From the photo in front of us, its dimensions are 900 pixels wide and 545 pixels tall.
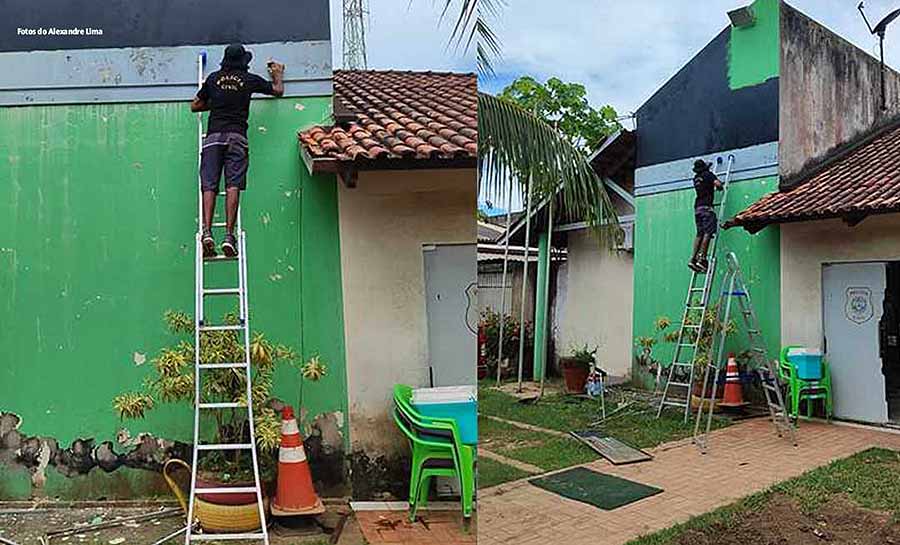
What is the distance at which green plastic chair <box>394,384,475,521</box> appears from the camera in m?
2.94

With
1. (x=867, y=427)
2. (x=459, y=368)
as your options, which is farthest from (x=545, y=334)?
(x=867, y=427)

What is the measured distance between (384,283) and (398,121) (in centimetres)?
77

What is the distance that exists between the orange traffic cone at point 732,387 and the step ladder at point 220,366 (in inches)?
91.5

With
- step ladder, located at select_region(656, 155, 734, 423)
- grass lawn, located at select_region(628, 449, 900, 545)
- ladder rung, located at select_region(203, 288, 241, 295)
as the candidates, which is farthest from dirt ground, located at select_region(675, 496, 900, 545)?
ladder rung, located at select_region(203, 288, 241, 295)

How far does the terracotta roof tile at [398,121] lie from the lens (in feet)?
9.86

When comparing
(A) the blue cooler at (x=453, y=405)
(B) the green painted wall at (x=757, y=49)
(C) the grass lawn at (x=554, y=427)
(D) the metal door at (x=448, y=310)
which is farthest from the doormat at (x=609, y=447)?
(B) the green painted wall at (x=757, y=49)

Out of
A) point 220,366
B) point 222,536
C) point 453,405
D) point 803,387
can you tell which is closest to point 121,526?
point 222,536

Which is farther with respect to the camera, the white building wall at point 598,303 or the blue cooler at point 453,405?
the blue cooler at point 453,405

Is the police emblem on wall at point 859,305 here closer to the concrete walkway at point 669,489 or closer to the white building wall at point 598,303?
the concrete walkway at point 669,489

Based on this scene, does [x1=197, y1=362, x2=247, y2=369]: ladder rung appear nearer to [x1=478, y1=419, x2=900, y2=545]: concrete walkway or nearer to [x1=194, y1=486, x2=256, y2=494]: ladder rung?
[x1=194, y1=486, x2=256, y2=494]: ladder rung

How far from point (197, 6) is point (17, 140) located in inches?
42.1

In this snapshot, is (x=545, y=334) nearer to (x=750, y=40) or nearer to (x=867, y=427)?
(x=750, y=40)

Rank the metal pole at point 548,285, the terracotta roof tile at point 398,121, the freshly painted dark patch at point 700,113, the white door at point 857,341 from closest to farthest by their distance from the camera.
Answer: the metal pole at point 548,285
the freshly painted dark patch at point 700,113
the terracotta roof tile at point 398,121
the white door at point 857,341

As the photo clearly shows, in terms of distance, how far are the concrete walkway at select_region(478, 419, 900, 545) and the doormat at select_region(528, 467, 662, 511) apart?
0.12 ft
